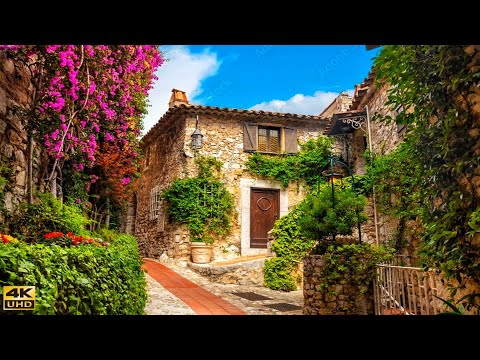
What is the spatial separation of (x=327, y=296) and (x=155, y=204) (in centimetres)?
811

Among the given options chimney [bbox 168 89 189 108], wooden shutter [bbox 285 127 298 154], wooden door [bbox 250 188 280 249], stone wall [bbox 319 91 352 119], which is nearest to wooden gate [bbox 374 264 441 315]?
wooden door [bbox 250 188 280 249]

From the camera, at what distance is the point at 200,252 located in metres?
9.43

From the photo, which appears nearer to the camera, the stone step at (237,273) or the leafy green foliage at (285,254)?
the leafy green foliage at (285,254)

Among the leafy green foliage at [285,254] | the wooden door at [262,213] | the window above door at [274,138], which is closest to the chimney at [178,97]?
the window above door at [274,138]

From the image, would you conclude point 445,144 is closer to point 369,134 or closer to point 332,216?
point 332,216

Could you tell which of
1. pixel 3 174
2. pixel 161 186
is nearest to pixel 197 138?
pixel 161 186

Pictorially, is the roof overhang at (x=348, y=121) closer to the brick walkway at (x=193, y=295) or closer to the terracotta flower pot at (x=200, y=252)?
the terracotta flower pot at (x=200, y=252)

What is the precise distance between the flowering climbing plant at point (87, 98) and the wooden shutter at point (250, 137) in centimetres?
380

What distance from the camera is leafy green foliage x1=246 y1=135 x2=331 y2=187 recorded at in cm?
1095

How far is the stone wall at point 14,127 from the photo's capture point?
357cm
